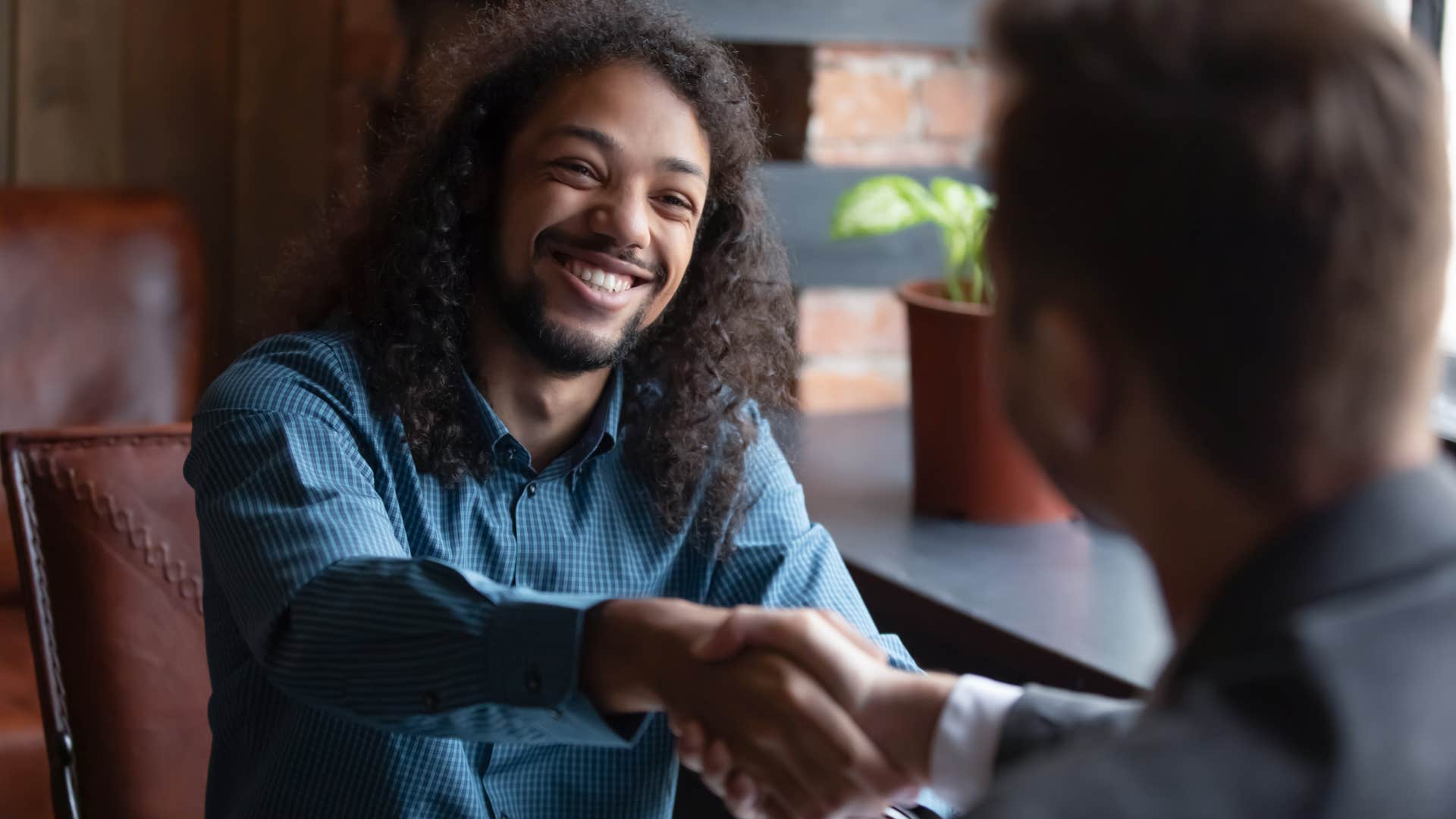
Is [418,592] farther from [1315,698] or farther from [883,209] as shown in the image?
[883,209]

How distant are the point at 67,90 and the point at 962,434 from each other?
1.63 meters

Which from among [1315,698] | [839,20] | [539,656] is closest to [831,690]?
[539,656]

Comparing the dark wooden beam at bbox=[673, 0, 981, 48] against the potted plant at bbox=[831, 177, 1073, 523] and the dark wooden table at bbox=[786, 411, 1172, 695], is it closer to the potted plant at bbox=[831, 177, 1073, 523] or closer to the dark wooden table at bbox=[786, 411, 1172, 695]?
the potted plant at bbox=[831, 177, 1073, 523]

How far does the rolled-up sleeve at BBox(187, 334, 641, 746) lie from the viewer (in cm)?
97

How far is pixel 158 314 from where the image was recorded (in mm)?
2250

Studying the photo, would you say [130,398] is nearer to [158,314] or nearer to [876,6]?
[158,314]

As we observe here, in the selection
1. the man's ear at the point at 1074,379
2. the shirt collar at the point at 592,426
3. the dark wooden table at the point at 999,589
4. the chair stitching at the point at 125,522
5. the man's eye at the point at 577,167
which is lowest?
the dark wooden table at the point at 999,589

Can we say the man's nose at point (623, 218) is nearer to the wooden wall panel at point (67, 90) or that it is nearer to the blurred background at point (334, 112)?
the blurred background at point (334, 112)

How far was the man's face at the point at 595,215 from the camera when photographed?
1.37 m

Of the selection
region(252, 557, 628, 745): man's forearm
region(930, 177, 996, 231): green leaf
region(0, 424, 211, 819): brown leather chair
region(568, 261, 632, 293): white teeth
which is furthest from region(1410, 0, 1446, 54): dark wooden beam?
region(0, 424, 211, 819): brown leather chair

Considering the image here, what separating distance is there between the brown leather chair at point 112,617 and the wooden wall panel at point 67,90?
1304 mm

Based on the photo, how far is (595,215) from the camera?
4.51ft

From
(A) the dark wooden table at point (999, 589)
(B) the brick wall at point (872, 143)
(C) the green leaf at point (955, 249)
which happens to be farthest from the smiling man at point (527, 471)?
(B) the brick wall at point (872, 143)

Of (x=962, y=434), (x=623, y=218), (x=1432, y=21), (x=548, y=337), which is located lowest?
(x=962, y=434)
